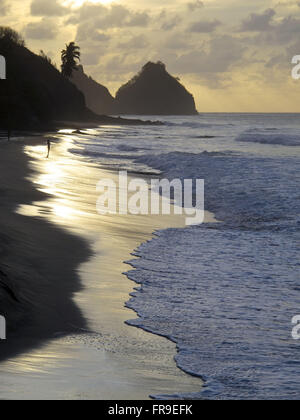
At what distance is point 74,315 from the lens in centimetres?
782

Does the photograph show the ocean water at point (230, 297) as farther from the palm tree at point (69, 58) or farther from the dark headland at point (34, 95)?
the palm tree at point (69, 58)

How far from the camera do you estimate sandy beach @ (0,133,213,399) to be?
583 cm

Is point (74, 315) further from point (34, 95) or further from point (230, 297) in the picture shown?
point (34, 95)

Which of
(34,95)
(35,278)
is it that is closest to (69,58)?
(34,95)

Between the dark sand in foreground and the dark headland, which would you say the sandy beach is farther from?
the dark headland

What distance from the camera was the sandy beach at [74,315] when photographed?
583cm

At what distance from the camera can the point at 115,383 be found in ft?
19.2

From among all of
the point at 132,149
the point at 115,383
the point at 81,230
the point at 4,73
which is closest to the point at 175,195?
the point at 81,230

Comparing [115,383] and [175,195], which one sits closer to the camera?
[115,383]

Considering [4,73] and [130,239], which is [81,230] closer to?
[130,239]

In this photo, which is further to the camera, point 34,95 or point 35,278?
point 34,95

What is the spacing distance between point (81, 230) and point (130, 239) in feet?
3.51

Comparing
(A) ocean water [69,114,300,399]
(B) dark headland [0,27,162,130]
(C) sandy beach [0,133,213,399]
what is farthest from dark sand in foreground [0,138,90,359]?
(B) dark headland [0,27,162,130]
